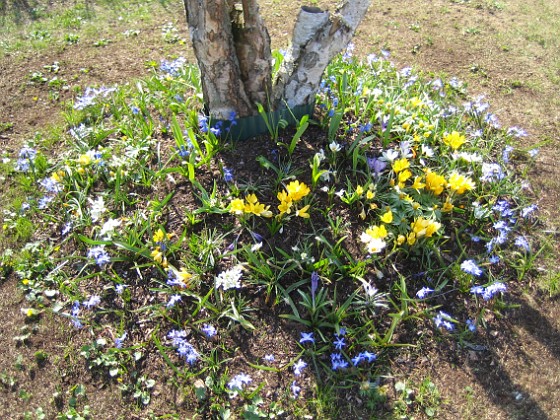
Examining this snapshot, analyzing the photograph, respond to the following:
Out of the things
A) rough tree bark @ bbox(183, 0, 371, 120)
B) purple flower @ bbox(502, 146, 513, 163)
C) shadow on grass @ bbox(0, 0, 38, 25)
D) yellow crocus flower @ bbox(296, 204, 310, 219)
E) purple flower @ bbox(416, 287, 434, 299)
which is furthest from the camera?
shadow on grass @ bbox(0, 0, 38, 25)

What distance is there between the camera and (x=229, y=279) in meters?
2.48

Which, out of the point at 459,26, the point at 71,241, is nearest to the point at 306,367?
A: the point at 71,241

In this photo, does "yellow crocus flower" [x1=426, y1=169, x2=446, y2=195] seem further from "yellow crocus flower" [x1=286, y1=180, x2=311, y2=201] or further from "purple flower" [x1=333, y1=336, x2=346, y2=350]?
"purple flower" [x1=333, y1=336, x2=346, y2=350]

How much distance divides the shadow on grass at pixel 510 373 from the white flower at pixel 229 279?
1.39m

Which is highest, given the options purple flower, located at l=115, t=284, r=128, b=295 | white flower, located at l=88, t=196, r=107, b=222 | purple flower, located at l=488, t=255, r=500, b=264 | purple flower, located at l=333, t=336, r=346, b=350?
white flower, located at l=88, t=196, r=107, b=222

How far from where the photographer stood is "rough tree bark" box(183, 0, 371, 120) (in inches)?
107

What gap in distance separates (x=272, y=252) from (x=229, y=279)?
1.07ft

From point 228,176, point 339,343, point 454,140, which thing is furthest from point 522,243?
point 228,176

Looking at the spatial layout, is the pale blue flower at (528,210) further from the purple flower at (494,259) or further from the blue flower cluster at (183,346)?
the blue flower cluster at (183,346)

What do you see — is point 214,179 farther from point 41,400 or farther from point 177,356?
point 41,400

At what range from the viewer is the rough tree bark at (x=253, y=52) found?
8.94 ft

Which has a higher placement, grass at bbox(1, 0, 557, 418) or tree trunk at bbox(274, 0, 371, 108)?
tree trunk at bbox(274, 0, 371, 108)

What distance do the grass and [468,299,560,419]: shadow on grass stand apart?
0.17m

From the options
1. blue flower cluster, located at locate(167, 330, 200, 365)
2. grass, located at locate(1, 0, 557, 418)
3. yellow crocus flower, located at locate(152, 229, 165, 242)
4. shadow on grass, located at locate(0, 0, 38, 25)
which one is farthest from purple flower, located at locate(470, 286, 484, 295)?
shadow on grass, located at locate(0, 0, 38, 25)
